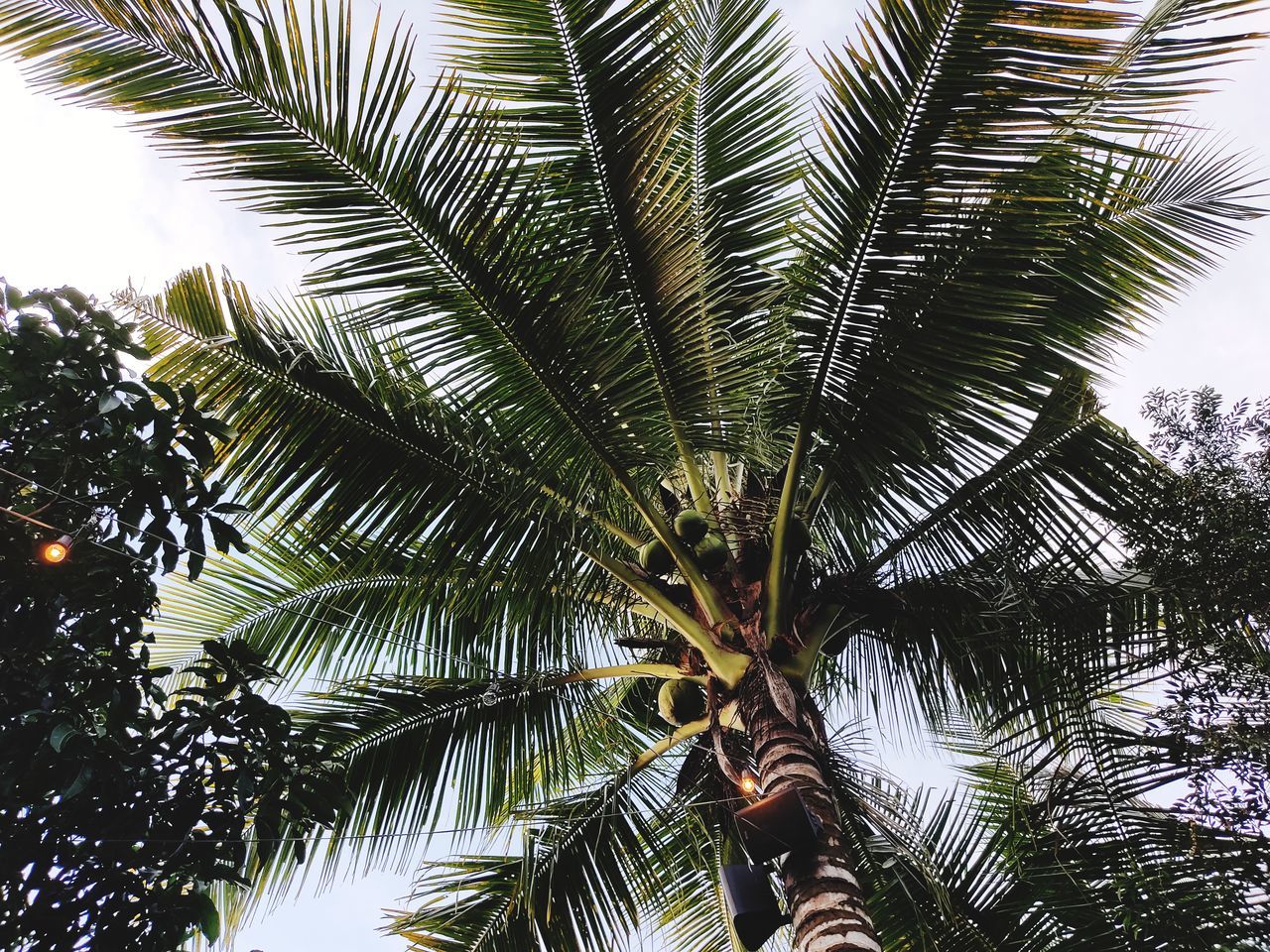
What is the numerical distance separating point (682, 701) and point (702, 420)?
1268 millimetres

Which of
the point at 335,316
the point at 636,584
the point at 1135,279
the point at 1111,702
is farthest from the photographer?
the point at 1111,702

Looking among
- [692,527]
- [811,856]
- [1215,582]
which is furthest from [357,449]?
[1215,582]

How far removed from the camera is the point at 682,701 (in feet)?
14.0

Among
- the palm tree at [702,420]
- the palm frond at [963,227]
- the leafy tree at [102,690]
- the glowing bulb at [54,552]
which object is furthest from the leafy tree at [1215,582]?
the glowing bulb at [54,552]

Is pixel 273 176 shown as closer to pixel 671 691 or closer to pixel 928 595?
pixel 671 691

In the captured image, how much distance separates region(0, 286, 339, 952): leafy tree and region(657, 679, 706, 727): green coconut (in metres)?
1.77

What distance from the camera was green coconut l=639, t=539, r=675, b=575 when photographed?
429cm

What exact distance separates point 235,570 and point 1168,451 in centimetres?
491

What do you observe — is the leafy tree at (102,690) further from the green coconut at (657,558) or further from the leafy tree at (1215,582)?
the leafy tree at (1215,582)

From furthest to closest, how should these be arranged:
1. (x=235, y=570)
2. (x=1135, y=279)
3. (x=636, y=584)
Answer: (x=235, y=570)
(x=1135, y=279)
(x=636, y=584)

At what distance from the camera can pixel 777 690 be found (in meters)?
3.81

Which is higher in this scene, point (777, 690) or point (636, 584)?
point (636, 584)

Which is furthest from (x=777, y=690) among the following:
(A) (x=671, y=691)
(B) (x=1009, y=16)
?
(B) (x=1009, y=16)

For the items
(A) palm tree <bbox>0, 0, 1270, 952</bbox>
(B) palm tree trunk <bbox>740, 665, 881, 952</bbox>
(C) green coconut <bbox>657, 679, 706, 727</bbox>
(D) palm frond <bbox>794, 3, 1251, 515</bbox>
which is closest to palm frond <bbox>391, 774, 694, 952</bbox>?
(A) palm tree <bbox>0, 0, 1270, 952</bbox>
